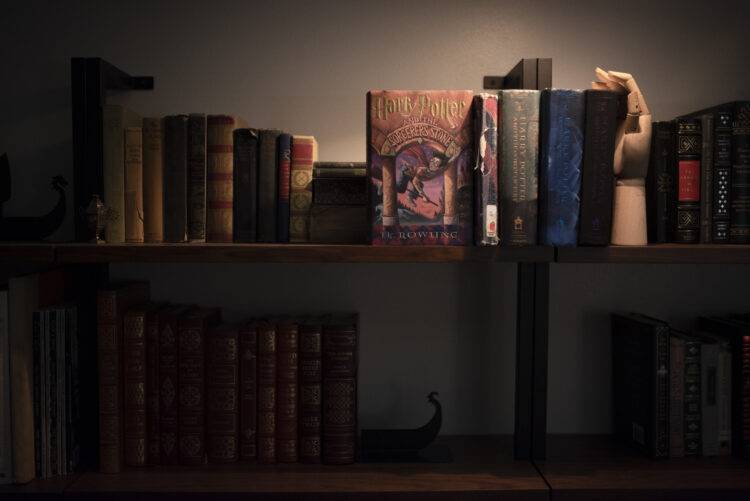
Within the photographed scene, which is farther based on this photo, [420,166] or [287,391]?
[287,391]

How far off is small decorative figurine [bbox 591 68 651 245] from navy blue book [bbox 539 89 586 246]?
92 mm

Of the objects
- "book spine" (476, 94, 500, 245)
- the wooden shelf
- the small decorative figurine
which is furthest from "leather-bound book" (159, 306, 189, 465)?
the small decorative figurine

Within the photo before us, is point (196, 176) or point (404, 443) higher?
point (196, 176)

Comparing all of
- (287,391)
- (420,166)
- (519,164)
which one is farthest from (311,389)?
(519,164)

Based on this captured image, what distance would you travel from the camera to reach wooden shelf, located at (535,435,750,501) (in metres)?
1.16

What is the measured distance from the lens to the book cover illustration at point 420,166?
44.4 inches

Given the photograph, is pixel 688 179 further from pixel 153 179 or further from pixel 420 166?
pixel 153 179

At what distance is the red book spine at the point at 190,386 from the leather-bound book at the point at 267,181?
0.25 metres

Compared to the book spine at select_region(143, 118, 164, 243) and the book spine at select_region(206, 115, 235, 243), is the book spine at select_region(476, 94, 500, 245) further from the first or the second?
the book spine at select_region(143, 118, 164, 243)

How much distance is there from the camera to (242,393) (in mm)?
1276

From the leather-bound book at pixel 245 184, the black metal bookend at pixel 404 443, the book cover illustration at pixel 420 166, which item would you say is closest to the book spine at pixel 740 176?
the book cover illustration at pixel 420 166

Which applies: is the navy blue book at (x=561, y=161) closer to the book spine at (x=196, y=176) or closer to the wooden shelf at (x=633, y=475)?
the wooden shelf at (x=633, y=475)

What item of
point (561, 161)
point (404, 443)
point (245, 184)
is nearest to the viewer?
point (561, 161)

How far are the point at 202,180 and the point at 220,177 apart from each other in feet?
0.12
